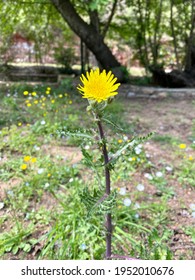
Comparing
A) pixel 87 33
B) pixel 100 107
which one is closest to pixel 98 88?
pixel 100 107

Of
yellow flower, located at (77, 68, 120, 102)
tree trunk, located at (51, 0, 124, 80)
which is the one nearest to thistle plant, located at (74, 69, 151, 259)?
yellow flower, located at (77, 68, 120, 102)

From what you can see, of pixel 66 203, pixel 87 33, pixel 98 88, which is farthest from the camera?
pixel 87 33

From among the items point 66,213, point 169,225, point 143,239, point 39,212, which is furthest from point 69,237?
point 169,225

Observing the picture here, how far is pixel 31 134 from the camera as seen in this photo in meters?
2.75

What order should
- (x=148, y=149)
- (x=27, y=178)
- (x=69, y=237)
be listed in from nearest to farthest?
(x=69, y=237)
(x=27, y=178)
(x=148, y=149)

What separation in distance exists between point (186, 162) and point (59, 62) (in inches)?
229

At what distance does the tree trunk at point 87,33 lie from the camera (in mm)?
5055

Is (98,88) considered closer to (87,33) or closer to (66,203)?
(66,203)

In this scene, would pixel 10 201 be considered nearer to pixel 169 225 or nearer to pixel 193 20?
pixel 169 225

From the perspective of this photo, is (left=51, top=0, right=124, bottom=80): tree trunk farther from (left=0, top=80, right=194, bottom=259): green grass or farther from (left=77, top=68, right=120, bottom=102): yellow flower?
(left=77, top=68, right=120, bottom=102): yellow flower

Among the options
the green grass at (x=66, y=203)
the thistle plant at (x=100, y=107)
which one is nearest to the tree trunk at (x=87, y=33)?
the green grass at (x=66, y=203)

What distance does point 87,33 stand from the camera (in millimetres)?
5336

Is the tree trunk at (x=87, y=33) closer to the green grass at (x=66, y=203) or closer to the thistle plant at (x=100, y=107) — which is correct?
the green grass at (x=66, y=203)
